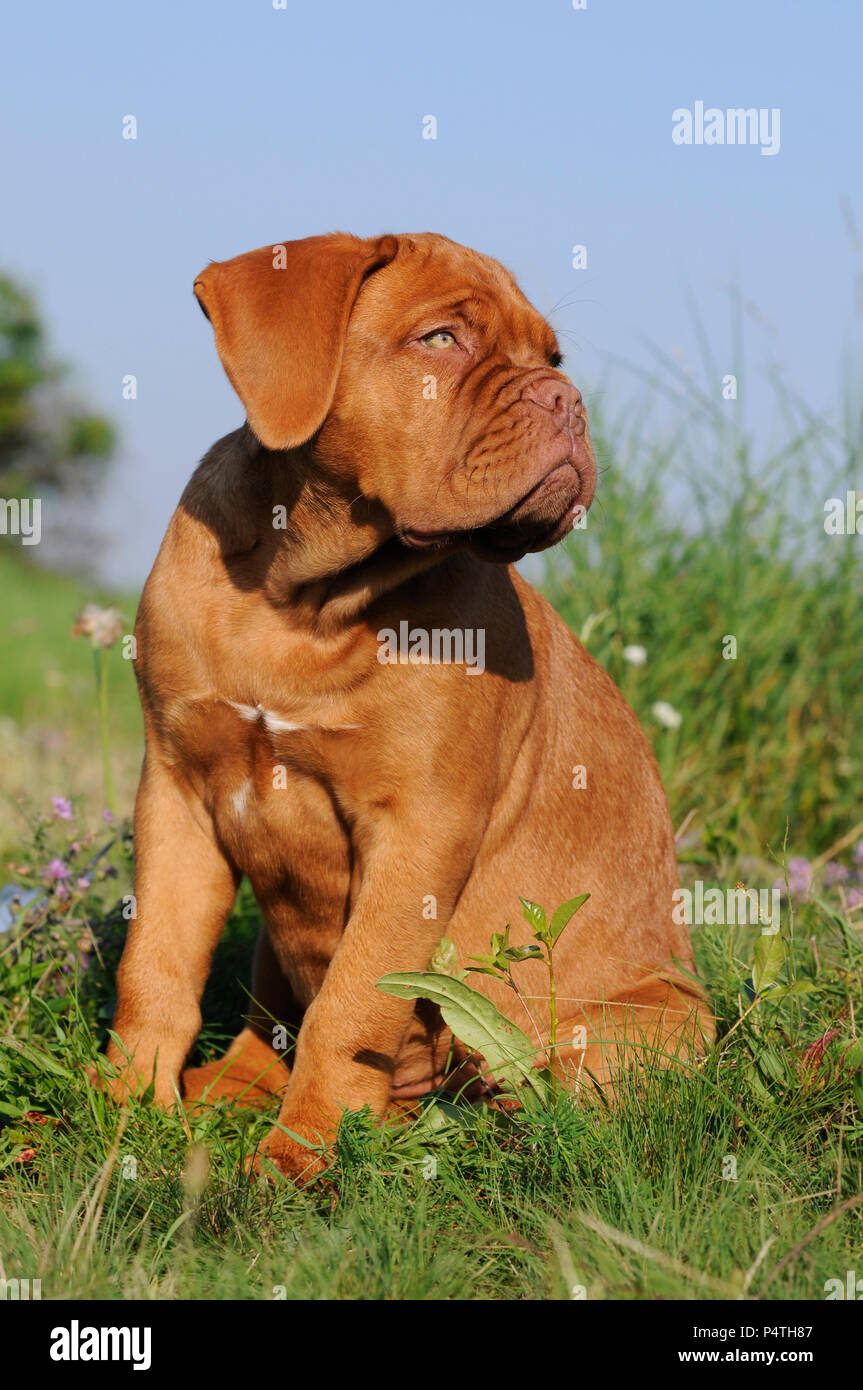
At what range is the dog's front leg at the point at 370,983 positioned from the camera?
3.25m

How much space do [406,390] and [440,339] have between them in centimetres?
17

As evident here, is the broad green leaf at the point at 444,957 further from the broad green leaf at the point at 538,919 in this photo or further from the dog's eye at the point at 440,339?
the dog's eye at the point at 440,339

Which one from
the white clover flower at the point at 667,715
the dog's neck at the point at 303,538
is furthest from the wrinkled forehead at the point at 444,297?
the white clover flower at the point at 667,715

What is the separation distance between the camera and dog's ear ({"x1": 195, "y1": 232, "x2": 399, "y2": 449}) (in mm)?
3164

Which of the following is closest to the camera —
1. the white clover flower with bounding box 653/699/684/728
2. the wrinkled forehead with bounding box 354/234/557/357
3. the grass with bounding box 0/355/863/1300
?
the grass with bounding box 0/355/863/1300

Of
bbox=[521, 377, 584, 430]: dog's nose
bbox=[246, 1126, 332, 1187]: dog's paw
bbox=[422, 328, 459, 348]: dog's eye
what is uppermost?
bbox=[422, 328, 459, 348]: dog's eye

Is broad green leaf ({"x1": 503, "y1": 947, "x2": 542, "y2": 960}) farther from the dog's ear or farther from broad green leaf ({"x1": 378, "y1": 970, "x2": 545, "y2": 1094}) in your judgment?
the dog's ear

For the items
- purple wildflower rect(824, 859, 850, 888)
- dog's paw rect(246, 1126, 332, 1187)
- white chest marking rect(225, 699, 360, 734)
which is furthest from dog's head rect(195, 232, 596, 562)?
purple wildflower rect(824, 859, 850, 888)

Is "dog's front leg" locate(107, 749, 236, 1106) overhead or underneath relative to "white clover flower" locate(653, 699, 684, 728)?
underneath

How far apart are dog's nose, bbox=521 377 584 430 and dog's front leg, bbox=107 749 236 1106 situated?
136 cm

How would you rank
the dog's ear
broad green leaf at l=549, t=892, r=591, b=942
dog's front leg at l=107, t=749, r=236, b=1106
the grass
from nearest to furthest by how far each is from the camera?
the grass → broad green leaf at l=549, t=892, r=591, b=942 → the dog's ear → dog's front leg at l=107, t=749, r=236, b=1106

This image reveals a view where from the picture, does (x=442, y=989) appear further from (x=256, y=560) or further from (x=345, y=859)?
(x=256, y=560)

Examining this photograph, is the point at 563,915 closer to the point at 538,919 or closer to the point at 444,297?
the point at 538,919
